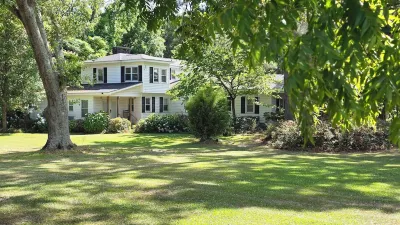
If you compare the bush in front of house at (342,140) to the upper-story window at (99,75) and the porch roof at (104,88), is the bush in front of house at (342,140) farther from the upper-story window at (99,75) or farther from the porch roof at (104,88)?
the upper-story window at (99,75)

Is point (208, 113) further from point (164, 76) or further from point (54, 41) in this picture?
point (164, 76)

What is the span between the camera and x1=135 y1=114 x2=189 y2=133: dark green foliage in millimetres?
33406

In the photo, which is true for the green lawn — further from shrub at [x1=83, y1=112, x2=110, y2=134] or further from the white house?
the white house

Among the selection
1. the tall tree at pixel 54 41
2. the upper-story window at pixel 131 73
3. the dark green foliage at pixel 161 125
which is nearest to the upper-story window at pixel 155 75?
the upper-story window at pixel 131 73

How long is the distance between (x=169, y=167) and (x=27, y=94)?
22.1 metres

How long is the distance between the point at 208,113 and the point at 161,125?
10.6m

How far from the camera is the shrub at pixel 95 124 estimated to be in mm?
33406

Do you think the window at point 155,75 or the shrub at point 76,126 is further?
the window at point 155,75

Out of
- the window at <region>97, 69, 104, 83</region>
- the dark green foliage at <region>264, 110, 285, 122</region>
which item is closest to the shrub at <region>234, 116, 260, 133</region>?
the dark green foliage at <region>264, 110, 285, 122</region>

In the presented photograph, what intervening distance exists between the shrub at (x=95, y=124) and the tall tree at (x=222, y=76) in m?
6.10

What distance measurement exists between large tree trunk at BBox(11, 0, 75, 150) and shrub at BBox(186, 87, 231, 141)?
701 centimetres

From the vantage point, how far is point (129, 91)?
1451 inches

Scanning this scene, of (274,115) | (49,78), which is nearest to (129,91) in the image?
(274,115)

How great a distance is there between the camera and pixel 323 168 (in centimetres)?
1365
